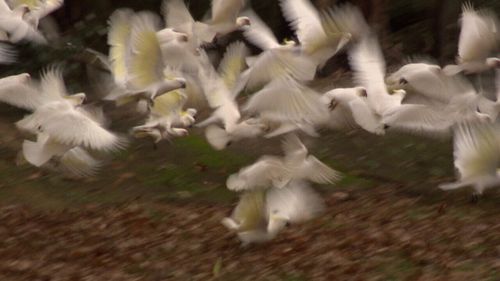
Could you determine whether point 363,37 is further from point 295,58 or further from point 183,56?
point 183,56

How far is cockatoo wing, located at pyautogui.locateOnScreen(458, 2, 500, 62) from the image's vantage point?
25.2 feet

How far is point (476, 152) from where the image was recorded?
24.8 ft

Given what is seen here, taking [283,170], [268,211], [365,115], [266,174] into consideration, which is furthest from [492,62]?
[268,211]

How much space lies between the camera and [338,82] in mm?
10930

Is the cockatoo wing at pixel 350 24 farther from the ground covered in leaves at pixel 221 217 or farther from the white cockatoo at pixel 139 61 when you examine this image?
the ground covered in leaves at pixel 221 217

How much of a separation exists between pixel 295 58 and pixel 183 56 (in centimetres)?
100

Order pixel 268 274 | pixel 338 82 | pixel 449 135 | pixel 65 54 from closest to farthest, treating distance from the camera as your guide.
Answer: pixel 268 274
pixel 449 135
pixel 338 82
pixel 65 54

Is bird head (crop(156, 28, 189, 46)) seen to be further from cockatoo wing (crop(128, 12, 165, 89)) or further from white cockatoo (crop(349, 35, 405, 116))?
white cockatoo (crop(349, 35, 405, 116))

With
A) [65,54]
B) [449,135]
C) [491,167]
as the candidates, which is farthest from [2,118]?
[491,167]

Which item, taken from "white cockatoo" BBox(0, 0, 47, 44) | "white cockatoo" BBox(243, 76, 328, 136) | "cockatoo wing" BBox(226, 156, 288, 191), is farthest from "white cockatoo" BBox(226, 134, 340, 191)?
"white cockatoo" BBox(0, 0, 47, 44)

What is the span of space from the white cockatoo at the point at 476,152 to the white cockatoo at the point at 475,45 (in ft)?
1.39

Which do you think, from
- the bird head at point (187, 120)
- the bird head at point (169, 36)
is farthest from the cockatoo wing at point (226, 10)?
the bird head at point (187, 120)

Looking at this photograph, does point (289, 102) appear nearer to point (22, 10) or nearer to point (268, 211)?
point (268, 211)

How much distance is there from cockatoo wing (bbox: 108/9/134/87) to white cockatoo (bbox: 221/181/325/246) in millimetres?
1257
